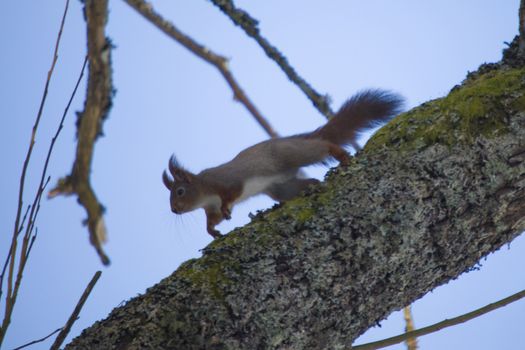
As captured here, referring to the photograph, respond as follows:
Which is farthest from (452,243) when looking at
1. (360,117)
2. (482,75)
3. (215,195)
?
(215,195)

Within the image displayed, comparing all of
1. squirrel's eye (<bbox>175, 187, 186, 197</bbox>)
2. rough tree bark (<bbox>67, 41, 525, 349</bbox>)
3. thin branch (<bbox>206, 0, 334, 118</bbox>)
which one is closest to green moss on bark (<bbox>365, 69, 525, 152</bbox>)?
rough tree bark (<bbox>67, 41, 525, 349</bbox>)

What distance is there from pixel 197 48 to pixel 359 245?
1.58m

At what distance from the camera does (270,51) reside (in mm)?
2879

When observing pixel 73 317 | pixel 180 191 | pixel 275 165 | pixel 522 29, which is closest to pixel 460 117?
pixel 522 29

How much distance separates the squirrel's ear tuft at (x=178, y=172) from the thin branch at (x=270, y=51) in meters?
1.20

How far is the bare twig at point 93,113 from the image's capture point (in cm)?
261

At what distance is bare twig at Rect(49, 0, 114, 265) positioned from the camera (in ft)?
8.55

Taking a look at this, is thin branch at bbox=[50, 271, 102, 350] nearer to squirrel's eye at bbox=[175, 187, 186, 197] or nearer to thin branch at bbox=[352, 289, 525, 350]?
thin branch at bbox=[352, 289, 525, 350]

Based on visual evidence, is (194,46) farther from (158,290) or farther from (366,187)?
(158,290)

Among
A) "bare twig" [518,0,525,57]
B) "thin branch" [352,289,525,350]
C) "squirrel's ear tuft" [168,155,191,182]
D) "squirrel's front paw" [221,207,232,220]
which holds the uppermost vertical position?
"squirrel's ear tuft" [168,155,191,182]

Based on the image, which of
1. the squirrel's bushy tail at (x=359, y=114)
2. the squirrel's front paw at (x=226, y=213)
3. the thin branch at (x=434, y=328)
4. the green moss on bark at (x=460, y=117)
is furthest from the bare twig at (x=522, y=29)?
the squirrel's front paw at (x=226, y=213)

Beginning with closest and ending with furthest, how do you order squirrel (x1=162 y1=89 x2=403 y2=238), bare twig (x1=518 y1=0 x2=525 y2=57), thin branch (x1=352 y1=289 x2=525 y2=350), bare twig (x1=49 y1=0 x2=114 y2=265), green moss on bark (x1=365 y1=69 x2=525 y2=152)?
thin branch (x1=352 y1=289 x2=525 y2=350)
green moss on bark (x1=365 y1=69 x2=525 y2=152)
bare twig (x1=518 y1=0 x2=525 y2=57)
bare twig (x1=49 y1=0 x2=114 y2=265)
squirrel (x1=162 y1=89 x2=403 y2=238)

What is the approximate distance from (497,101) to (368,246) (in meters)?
0.72

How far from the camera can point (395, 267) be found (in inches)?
70.2
